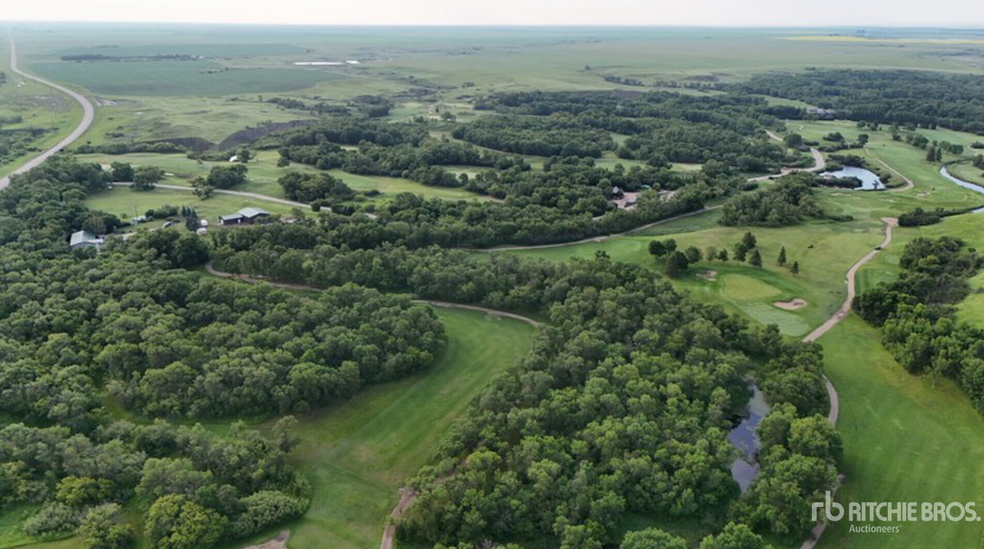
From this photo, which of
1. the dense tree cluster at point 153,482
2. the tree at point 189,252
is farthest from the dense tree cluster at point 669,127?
the dense tree cluster at point 153,482

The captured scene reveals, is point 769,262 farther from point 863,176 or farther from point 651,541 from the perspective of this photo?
point 863,176

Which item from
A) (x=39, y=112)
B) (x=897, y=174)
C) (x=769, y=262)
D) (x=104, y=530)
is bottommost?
(x=104, y=530)

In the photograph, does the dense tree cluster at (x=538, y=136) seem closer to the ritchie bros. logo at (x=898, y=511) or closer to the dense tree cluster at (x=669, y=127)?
the dense tree cluster at (x=669, y=127)

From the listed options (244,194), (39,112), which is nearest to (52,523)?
(244,194)

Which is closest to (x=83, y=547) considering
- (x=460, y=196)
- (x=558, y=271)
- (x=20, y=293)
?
(x=20, y=293)

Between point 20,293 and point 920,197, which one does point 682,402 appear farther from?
point 920,197

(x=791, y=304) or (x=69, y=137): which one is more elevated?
(x=69, y=137)

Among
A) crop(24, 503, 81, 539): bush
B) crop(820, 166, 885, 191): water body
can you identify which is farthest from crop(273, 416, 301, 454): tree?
crop(820, 166, 885, 191): water body
